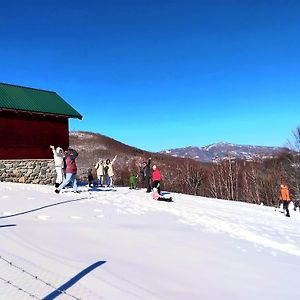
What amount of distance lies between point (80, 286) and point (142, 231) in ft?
12.2

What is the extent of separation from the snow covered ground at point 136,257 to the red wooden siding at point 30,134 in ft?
34.0

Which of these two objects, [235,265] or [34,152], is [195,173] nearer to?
[34,152]

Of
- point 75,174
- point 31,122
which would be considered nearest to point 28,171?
point 31,122

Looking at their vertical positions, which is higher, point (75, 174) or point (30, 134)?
point (30, 134)

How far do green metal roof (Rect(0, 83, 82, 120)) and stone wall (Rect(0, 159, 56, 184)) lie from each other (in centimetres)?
300

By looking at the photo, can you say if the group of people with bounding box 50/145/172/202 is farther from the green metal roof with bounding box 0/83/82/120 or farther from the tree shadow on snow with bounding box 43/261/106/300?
the tree shadow on snow with bounding box 43/261/106/300

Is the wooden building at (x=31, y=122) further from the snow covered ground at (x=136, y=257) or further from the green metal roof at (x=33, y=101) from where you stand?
the snow covered ground at (x=136, y=257)

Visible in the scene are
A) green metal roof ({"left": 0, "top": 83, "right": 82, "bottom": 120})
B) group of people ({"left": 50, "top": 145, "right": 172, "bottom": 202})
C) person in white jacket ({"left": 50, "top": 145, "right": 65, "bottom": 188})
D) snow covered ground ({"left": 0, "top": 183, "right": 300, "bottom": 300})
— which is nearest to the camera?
snow covered ground ({"left": 0, "top": 183, "right": 300, "bottom": 300})

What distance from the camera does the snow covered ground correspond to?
4.80 m

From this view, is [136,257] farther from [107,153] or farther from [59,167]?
[107,153]

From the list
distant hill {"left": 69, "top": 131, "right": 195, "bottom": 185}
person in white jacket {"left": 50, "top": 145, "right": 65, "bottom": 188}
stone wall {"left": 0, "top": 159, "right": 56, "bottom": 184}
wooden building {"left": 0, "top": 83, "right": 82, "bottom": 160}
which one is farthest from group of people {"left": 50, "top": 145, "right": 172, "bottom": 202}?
distant hill {"left": 69, "top": 131, "right": 195, "bottom": 185}

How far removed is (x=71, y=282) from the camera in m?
4.76

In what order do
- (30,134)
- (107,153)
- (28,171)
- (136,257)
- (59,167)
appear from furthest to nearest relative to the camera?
(107,153) → (30,134) → (28,171) → (59,167) → (136,257)

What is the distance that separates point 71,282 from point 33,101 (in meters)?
18.9
